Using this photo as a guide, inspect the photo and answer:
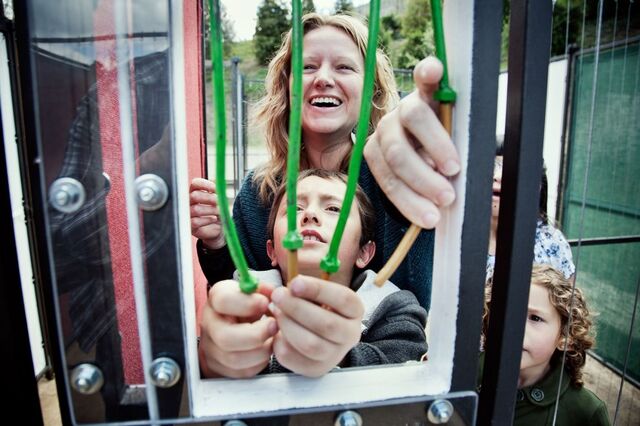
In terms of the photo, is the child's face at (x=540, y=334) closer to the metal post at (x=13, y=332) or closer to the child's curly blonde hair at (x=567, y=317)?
the child's curly blonde hair at (x=567, y=317)

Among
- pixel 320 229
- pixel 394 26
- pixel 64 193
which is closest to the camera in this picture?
pixel 64 193

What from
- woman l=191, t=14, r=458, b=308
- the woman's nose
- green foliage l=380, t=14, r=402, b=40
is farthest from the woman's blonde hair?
green foliage l=380, t=14, r=402, b=40

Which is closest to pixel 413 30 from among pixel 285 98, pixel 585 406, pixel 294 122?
pixel 285 98

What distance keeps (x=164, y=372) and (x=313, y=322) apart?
0.64 ft

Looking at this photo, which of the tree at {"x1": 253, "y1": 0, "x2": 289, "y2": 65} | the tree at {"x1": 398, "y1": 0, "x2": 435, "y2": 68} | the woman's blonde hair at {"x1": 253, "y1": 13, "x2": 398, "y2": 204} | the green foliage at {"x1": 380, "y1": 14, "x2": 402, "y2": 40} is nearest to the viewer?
the woman's blonde hair at {"x1": 253, "y1": 13, "x2": 398, "y2": 204}

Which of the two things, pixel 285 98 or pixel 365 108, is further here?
pixel 285 98

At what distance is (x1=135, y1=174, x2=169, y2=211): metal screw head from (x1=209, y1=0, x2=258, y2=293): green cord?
0.07 m

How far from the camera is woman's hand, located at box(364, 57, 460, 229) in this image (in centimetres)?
55

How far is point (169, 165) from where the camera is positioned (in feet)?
1.71

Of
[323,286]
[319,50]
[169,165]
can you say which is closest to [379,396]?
[323,286]

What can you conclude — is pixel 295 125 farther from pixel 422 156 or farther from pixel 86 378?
pixel 86 378

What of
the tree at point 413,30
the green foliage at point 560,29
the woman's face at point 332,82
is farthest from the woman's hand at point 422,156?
the tree at point 413,30

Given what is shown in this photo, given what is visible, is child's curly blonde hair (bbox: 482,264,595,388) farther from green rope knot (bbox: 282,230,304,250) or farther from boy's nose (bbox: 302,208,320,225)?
green rope knot (bbox: 282,230,304,250)

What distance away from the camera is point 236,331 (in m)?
0.56
